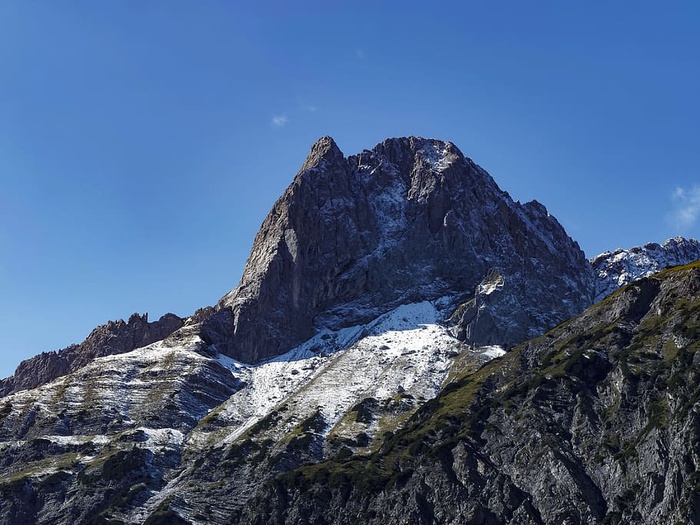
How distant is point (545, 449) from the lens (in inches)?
7608

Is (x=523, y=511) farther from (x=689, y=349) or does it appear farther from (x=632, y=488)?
Result: (x=689, y=349)

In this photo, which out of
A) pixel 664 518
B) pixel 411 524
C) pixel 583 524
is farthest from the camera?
pixel 411 524

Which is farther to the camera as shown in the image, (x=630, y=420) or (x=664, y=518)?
(x=630, y=420)

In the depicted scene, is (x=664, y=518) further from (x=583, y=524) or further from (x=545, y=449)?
(x=545, y=449)

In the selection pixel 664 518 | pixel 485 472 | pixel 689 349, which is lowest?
pixel 664 518

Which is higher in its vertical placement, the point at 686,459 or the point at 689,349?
the point at 689,349

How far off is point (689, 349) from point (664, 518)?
49975 millimetres

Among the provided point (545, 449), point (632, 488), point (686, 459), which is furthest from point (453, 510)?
point (686, 459)

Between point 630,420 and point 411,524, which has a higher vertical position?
point 630,420

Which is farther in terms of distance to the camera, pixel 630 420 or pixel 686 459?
pixel 630 420

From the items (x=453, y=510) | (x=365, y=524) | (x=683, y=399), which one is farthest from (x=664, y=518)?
(x=365, y=524)

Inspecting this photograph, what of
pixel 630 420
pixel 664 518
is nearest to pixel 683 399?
pixel 630 420

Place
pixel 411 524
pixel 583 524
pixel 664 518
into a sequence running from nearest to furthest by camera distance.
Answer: pixel 664 518
pixel 583 524
pixel 411 524

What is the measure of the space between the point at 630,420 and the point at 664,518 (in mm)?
37903
